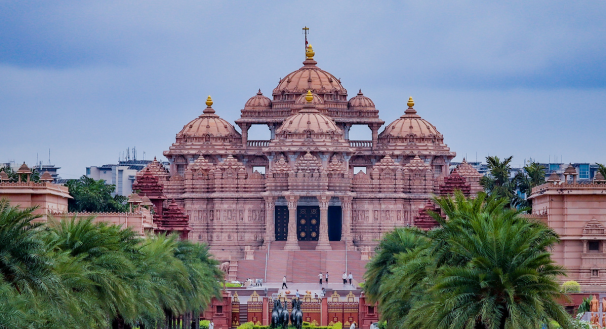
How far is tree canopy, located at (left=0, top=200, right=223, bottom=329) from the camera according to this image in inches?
2032

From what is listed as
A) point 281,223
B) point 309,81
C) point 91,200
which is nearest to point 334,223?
point 281,223

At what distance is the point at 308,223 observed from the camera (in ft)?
452

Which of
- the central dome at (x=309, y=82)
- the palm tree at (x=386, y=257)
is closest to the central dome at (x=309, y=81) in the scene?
the central dome at (x=309, y=82)

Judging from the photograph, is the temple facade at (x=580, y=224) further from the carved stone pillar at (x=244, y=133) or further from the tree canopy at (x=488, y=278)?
the carved stone pillar at (x=244, y=133)

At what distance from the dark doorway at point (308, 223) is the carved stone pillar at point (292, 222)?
236 cm

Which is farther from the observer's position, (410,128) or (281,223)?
(410,128)

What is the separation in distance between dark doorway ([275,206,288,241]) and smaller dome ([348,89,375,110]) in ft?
61.9

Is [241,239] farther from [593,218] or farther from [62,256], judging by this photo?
[62,256]

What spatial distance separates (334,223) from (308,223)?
2902 mm

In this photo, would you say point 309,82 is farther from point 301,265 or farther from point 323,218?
point 301,265

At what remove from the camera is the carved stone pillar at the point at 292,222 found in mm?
133225

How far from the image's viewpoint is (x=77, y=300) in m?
55.2

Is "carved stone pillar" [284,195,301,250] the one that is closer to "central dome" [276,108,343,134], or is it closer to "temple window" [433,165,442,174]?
"central dome" [276,108,343,134]

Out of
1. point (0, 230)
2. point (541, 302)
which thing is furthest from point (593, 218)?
point (0, 230)
